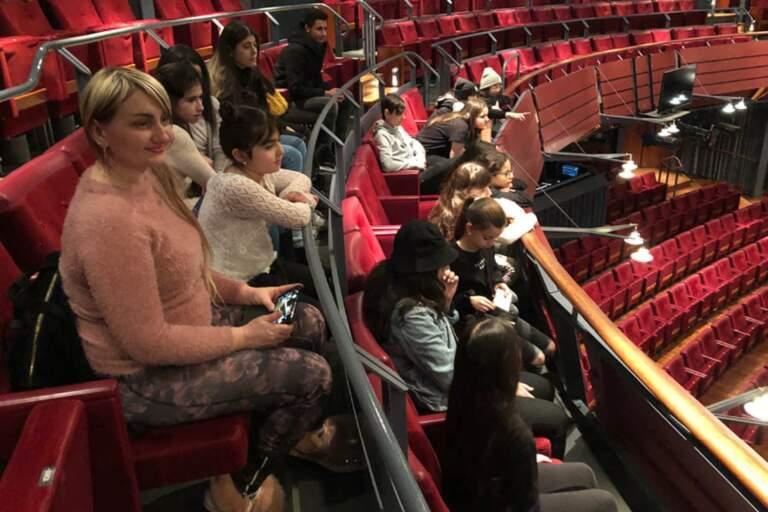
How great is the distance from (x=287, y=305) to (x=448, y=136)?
6.27 ft

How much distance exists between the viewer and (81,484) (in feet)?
2.30

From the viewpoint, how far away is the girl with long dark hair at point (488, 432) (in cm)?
101

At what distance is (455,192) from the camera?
5.96 ft

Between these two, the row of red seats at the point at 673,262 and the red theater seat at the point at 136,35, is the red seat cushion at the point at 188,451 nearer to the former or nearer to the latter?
the red theater seat at the point at 136,35

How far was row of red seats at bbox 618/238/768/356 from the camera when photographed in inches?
179

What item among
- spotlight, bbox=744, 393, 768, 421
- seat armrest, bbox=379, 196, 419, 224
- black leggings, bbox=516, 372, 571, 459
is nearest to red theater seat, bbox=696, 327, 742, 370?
spotlight, bbox=744, 393, 768, 421

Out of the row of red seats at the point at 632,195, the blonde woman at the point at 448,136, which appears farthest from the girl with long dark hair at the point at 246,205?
the row of red seats at the point at 632,195

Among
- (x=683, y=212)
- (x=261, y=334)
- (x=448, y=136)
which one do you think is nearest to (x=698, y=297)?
(x=683, y=212)

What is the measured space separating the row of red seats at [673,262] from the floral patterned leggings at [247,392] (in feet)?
13.0

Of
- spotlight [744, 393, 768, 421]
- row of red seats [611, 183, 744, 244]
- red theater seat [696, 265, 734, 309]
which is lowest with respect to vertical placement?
red theater seat [696, 265, 734, 309]

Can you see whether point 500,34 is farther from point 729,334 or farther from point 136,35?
point 136,35

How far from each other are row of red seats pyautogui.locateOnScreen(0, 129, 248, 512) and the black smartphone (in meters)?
0.14

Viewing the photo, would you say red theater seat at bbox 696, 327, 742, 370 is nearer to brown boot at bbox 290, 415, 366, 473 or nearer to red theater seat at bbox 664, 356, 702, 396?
red theater seat at bbox 664, 356, 702, 396

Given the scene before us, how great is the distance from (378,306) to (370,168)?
1.04m
